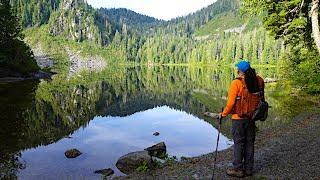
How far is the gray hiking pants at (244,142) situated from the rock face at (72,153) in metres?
12.8

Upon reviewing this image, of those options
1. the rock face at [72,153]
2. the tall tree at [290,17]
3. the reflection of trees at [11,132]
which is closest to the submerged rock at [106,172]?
the rock face at [72,153]

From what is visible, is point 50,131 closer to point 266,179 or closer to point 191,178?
point 191,178

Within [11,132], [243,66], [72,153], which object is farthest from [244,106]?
[11,132]

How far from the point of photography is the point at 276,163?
13352mm

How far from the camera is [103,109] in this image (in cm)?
4478

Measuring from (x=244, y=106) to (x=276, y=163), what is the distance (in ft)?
11.1

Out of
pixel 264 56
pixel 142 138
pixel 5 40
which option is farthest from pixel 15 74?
pixel 264 56

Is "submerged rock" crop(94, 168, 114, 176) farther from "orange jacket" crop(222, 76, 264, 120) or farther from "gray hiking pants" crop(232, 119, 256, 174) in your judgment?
"orange jacket" crop(222, 76, 264, 120)

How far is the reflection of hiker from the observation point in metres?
11.1

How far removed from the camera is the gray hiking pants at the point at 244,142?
11.5 meters

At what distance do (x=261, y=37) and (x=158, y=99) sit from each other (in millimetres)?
140085

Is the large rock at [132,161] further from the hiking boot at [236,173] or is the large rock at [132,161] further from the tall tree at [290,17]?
the tall tree at [290,17]

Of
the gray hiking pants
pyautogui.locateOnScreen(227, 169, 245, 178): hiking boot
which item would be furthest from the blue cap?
pyautogui.locateOnScreen(227, 169, 245, 178): hiking boot

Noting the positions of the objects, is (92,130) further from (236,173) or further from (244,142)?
(244,142)
